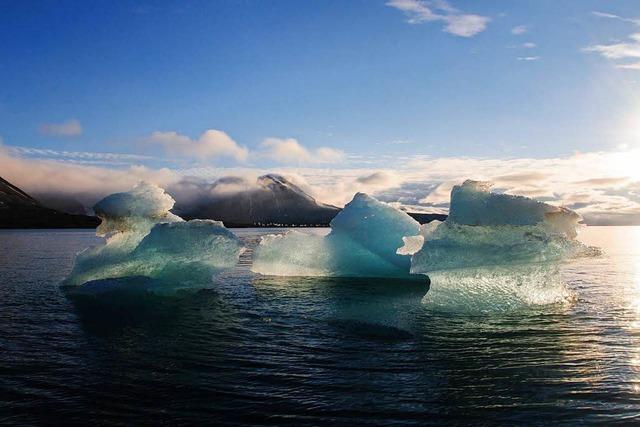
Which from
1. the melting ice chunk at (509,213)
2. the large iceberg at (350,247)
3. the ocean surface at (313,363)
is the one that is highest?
the melting ice chunk at (509,213)

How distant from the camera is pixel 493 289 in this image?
57.3 ft

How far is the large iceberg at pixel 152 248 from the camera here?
2059 cm

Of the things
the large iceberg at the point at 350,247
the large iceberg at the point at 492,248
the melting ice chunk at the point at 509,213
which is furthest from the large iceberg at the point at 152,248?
the melting ice chunk at the point at 509,213

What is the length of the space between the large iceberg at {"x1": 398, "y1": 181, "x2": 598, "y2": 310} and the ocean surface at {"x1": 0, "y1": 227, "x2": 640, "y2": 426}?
1045 millimetres

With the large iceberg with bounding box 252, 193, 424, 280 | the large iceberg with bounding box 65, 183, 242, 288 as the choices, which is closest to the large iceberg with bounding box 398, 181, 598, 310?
the large iceberg with bounding box 252, 193, 424, 280

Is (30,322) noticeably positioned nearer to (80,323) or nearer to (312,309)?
(80,323)

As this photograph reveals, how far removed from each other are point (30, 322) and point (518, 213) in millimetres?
14338

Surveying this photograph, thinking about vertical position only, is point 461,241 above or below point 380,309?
above

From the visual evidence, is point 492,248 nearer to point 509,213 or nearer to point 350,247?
point 509,213

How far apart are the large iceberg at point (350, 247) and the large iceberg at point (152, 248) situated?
468 cm

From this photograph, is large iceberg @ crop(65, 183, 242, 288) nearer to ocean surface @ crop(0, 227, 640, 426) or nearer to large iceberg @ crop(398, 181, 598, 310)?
ocean surface @ crop(0, 227, 640, 426)

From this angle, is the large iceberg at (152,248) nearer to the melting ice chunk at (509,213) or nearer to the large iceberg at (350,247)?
the large iceberg at (350,247)

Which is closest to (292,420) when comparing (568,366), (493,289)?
(568,366)

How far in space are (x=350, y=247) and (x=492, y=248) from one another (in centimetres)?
1017
